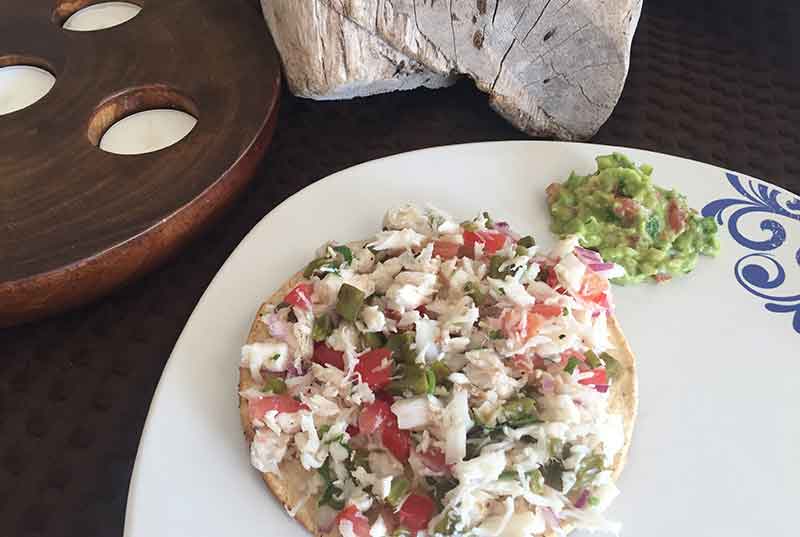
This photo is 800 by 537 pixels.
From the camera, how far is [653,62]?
8.48ft

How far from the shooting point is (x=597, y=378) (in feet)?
4.85

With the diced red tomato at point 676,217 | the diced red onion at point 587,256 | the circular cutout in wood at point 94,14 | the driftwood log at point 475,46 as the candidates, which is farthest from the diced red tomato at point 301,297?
the circular cutout in wood at point 94,14

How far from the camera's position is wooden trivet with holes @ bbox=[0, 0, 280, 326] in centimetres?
170

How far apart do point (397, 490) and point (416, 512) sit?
0.17 ft

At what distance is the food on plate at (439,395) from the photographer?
1.35 meters

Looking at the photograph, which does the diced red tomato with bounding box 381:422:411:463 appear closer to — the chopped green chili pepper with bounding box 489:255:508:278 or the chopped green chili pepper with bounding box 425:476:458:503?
the chopped green chili pepper with bounding box 425:476:458:503

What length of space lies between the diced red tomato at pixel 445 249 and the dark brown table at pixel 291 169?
39cm

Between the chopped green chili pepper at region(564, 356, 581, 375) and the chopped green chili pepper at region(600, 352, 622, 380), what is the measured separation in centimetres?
11

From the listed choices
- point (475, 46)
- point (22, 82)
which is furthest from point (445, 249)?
point (22, 82)

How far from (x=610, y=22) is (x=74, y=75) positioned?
1.42 m

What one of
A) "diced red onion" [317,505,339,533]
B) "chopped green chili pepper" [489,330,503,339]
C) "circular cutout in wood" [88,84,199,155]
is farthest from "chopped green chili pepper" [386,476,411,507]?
"circular cutout in wood" [88,84,199,155]

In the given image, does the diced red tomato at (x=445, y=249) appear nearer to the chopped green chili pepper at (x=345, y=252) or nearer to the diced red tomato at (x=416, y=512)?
the chopped green chili pepper at (x=345, y=252)

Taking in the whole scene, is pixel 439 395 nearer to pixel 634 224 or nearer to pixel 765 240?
pixel 634 224

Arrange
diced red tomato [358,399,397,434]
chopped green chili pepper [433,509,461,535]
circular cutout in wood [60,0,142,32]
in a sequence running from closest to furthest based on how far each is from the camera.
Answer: chopped green chili pepper [433,509,461,535]
diced red tomato [358,399,397,434]
circular cutout in wood [60,0,142,32]
